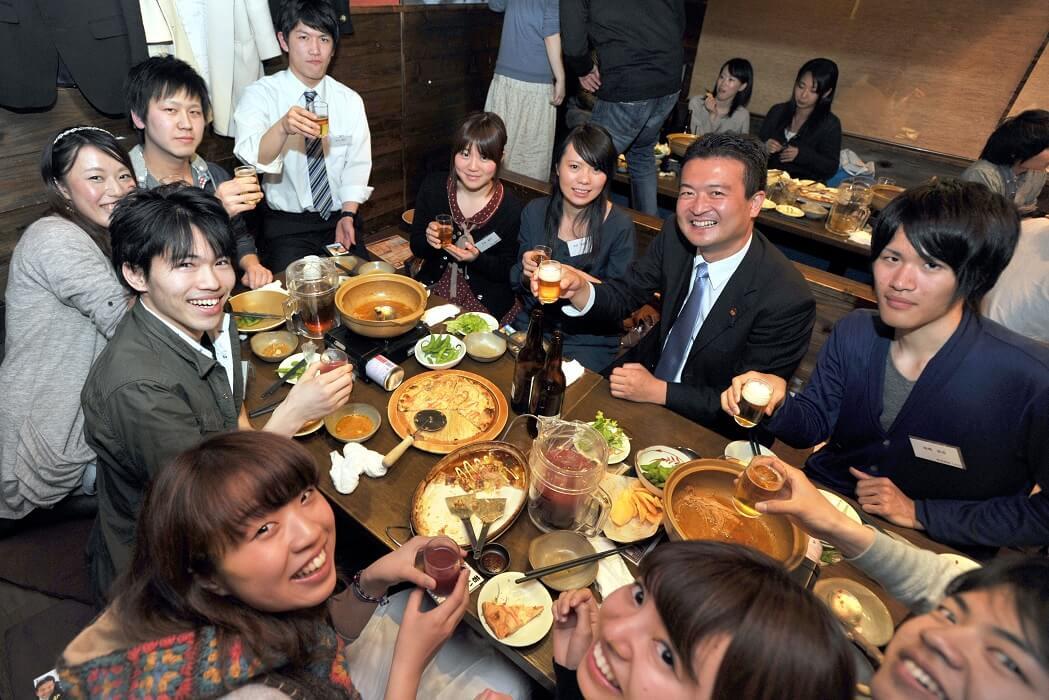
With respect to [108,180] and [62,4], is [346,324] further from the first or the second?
[62,4]

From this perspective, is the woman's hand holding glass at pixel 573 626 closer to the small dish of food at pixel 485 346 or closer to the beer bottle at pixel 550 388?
the beer bottle at pixel 550 388

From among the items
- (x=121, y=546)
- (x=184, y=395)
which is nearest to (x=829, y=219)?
(x=184, y=395)

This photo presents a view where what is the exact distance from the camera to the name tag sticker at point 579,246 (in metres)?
3.36

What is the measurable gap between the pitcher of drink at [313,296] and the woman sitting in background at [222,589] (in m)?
1.05

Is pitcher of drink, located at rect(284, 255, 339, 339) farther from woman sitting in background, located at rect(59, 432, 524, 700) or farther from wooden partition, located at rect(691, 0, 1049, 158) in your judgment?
wooden partition, located at rect(691, 0, 1049, 158)

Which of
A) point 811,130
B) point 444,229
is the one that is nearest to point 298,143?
point 444,229

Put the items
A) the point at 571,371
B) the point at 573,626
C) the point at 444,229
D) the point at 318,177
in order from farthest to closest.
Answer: the point at 318,177, the point at 444,229, the point at 571,371, the point at 573,626

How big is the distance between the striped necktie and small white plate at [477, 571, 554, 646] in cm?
161

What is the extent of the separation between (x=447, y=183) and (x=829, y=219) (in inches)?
118

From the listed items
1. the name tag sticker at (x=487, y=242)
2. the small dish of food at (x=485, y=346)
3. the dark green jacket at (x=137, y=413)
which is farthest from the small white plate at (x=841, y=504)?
the name tag sticker at (x=487, y=242)

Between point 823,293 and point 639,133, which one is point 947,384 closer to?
point 823,293

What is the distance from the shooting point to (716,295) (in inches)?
105

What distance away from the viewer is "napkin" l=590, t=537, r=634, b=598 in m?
1.57

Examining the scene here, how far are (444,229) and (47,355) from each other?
2.09 metres
